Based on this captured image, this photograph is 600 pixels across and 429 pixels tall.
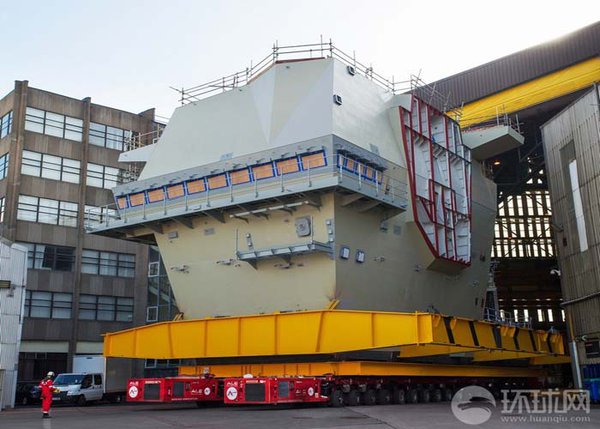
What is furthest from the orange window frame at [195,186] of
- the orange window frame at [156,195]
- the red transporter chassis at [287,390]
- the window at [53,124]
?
the window at [53,124]

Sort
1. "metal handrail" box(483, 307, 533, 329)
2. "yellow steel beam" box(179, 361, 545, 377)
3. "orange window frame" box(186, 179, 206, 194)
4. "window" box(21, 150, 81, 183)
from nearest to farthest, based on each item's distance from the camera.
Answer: "yellow steel beam" box(179, 361, 545, 377) < "orange window frame" box(186, 179, 206, 194) < "metal handrail" box(483, 307, 533, 329) < "window" box(21, 150, 81, 183)

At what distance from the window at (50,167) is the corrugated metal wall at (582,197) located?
2826 centimetres

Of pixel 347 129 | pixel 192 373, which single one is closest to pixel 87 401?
pixel 192 373

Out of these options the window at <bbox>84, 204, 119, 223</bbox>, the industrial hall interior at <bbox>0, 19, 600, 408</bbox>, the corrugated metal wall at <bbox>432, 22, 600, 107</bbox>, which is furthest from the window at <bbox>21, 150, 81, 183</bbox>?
the corrugated metal wall at <bbox>432, 22, 600, 107</bbox>

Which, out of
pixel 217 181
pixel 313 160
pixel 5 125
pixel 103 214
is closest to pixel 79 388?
pixel 103 214

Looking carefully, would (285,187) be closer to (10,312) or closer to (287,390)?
(287,390)

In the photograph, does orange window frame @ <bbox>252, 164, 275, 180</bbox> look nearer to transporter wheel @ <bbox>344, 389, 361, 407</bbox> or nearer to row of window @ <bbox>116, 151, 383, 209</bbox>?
row of window @ <bbox>116, 151, 383, 209</bbox>

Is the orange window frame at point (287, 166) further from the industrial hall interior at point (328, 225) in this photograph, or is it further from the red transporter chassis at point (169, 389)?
the red transporter chassis at point (169, 389)

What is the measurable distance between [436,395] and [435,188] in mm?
7568

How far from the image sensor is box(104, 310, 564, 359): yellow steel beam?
17844 mm

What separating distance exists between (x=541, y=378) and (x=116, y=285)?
85.3 feet

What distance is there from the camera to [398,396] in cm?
2114

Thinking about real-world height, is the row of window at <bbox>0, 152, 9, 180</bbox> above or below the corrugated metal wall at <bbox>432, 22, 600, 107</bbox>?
below

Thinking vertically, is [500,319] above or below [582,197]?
below
